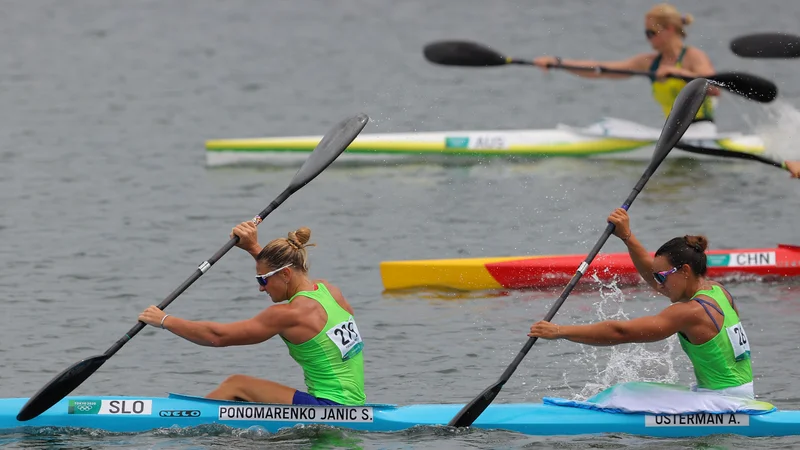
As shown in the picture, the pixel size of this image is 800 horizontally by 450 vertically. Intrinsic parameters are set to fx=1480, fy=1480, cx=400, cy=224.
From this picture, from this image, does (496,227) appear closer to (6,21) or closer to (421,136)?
(421,136)

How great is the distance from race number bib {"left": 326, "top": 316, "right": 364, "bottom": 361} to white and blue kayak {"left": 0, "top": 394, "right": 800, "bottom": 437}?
40 centimetres

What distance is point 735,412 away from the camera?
386 inches

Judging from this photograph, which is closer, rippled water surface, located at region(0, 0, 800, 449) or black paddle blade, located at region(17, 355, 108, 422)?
black paddle blade, located at region(17, 355, 108, 422)

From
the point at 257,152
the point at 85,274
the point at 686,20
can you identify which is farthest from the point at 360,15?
the point at 85,274

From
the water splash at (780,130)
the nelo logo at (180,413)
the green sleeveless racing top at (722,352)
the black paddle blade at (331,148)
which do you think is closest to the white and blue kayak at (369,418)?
the nelo logo at (180,413)

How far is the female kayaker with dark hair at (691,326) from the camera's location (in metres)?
9.51

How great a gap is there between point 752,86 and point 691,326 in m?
7.05

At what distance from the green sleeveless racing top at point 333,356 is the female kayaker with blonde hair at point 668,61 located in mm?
8970

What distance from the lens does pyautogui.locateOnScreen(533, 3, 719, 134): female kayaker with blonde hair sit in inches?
723

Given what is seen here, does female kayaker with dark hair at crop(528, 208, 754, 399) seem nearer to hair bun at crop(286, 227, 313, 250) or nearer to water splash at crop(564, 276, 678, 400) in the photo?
hair bun at crop(286, 227, 313, 250)

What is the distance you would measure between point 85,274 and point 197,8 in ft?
69.4

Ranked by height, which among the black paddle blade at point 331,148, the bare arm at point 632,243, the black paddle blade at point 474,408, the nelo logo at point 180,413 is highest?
the black paddle blade at point 331,148

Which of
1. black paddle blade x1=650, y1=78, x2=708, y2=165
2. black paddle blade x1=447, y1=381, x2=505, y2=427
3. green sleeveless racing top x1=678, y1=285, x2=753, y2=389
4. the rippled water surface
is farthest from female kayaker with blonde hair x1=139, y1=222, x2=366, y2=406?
black paddle blade x1=650, y1=78, x2=708, y2=165

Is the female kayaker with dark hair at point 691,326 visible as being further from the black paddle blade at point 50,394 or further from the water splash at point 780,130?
the water splash at point 780,130
